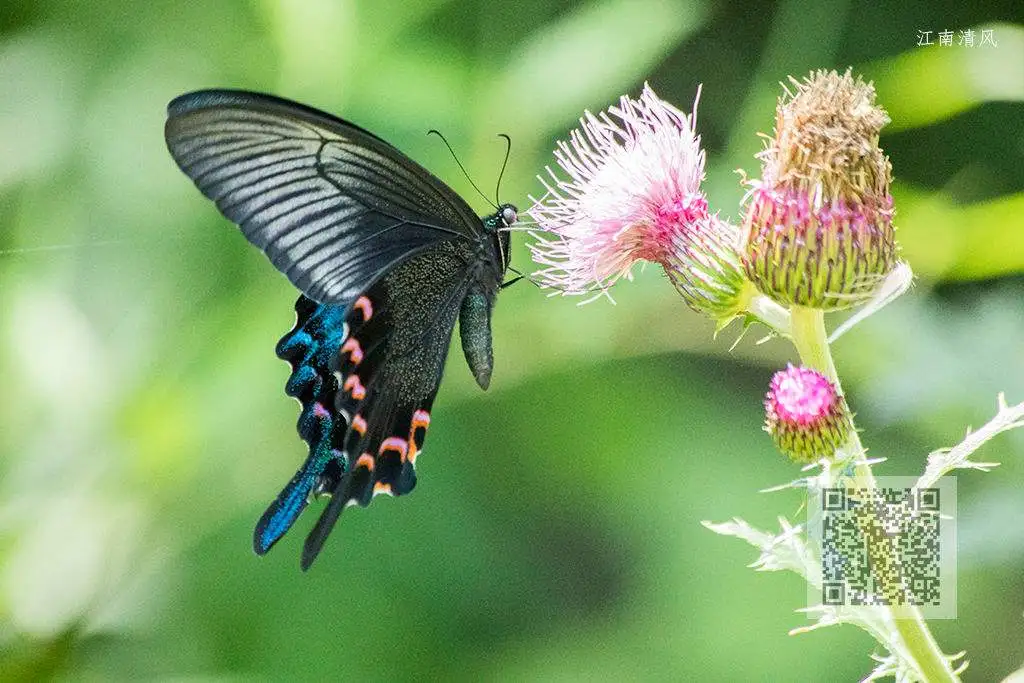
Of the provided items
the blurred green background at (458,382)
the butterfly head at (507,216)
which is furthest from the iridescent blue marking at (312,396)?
the blurred green background at (458,382)

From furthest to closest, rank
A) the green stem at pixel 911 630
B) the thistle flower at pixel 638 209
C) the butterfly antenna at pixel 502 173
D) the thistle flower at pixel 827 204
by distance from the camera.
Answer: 1. the butterfly antenna at pixel 502 173
2. the thistle flower at pixel 638 209
3. the thistle flower at pixel 827 204
4. the green stem at pixel 911 630

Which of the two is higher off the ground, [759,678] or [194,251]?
[194,251]

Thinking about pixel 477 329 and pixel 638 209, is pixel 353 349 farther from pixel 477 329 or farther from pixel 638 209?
pixel 638 209

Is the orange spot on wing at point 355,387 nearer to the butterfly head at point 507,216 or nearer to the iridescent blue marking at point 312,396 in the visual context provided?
the iridescent blue marking at point 312,396

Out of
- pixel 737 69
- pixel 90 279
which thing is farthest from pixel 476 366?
pixel 737 69

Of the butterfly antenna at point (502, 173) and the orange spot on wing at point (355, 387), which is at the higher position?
the butterfly antenna at point (502, 173)

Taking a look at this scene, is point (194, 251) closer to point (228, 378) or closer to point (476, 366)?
point (228, 378)

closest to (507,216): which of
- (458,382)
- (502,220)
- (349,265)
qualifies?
(502,220)
